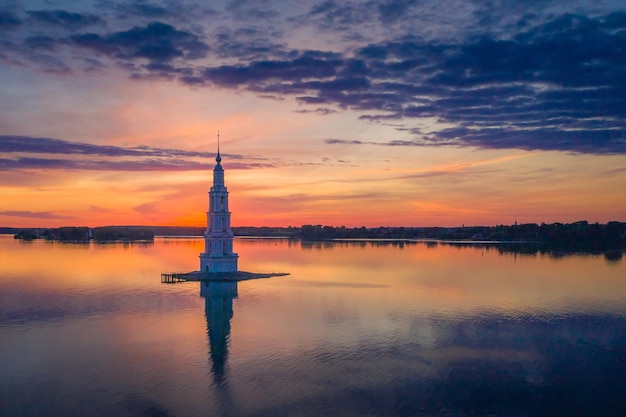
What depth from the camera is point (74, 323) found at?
129 ft

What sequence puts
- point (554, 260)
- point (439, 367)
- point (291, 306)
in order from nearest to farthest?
point (439, 367), point (291, 306), point (554, 260)

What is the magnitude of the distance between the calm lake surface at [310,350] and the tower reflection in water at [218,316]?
0.18 m

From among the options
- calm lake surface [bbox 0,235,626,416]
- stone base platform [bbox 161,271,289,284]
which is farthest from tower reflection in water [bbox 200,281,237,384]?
stone base platform [bbox 161,271,289,284]

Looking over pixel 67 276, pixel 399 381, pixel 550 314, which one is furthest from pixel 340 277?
pixel 399 381

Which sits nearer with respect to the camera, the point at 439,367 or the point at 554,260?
the point at 439,367

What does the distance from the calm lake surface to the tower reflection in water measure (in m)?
0.18

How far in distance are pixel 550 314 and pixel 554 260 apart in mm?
59883

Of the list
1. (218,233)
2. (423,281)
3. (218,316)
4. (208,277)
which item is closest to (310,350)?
(218,316)

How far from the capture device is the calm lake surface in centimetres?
2314

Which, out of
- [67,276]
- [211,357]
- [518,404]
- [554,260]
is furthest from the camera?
[554,260]

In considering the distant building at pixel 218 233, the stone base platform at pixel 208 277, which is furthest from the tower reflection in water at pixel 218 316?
the distant building at pixel 218 233

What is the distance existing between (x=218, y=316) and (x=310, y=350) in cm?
1316

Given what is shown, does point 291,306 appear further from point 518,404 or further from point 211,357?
point 518,404

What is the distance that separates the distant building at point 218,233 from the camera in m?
62.2
